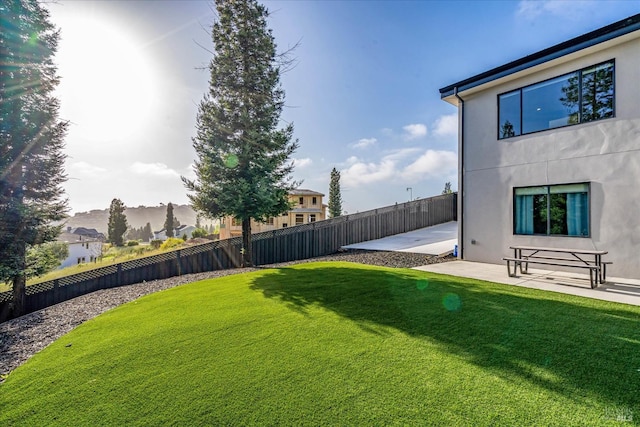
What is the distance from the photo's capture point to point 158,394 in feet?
8.73

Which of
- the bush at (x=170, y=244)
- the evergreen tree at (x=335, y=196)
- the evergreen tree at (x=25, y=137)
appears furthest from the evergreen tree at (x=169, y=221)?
the evergreen tree at (x=25, y=137)

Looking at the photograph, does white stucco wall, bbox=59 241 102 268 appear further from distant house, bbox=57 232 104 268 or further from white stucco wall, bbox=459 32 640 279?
white stucco wall, bbox=459 32 640 279

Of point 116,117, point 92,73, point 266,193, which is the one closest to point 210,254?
point 266,193

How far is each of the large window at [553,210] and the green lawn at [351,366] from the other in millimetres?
3117

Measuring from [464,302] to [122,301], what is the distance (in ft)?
25.7

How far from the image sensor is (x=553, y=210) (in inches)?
295

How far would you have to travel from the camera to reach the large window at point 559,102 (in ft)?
22.1

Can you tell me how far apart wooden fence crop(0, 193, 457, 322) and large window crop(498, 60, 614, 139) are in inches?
312

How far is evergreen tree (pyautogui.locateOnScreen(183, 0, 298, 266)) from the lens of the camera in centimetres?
962

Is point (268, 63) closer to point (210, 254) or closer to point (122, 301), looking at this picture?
point (210, 254)

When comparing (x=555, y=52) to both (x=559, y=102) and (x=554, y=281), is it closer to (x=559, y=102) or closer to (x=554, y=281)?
(x=559, y=102)

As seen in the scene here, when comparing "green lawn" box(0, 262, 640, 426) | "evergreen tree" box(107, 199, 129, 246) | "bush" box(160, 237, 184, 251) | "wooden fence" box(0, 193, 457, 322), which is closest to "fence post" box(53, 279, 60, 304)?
"wooden fence" box(0, 193, 457, 322)

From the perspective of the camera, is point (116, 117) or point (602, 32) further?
point (116, 117)

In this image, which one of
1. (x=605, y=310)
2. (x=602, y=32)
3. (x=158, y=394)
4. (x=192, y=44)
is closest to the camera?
(x=158, y=394)
